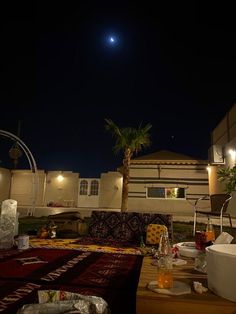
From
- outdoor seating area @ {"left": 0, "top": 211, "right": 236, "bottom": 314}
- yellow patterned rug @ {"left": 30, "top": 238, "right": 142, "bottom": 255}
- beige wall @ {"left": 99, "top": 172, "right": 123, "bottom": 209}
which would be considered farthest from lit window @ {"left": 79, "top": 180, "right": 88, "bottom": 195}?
yellow patterned rug @ {"left": 30, "top": 238, "right": 142, "bottom": 255}

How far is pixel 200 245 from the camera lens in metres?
3.07

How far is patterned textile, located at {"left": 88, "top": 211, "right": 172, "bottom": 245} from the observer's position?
17.6 ft

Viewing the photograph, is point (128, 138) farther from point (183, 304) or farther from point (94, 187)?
point (183, 304)

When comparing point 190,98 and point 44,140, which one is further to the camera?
point 44,140

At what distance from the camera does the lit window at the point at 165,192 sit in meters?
16.1

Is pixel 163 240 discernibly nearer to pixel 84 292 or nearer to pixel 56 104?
pixel 84 292

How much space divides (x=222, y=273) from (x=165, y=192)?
573 inches

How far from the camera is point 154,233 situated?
5.05 meters

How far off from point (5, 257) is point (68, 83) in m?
17.3

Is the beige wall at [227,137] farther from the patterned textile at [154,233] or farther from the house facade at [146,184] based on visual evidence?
the patterned textile at [154,233]

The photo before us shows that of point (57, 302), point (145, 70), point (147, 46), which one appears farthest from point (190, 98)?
point (57, 302)

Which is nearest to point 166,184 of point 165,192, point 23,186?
point 165,192

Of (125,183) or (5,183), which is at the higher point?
(5,183)

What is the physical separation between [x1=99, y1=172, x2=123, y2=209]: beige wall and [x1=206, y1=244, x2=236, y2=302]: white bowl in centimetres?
1684
